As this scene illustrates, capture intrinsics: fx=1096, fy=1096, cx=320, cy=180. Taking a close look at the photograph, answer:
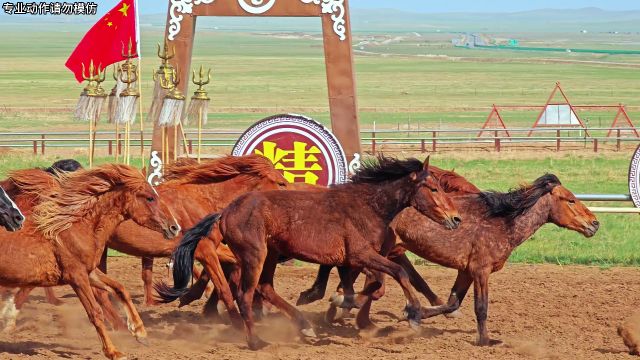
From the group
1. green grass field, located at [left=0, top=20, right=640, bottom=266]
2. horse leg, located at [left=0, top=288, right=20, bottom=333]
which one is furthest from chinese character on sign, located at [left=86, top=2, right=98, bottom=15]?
horse leg, located at [left=0, top=288, right=20, bottom=333]

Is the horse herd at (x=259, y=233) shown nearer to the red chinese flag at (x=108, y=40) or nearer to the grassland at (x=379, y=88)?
the red chinese flag at (x=108, y=40)

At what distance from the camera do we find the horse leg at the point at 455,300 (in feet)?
31.0

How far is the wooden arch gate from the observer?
1317 cm

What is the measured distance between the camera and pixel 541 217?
9.81 meters

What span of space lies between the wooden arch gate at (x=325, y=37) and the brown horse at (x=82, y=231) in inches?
181

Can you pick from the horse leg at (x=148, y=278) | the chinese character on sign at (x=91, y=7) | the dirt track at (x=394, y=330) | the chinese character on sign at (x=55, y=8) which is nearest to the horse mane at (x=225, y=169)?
the horse leg at (x=148, y=278)

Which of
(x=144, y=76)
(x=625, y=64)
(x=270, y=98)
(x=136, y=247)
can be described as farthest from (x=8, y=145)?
(x=625, y=64)

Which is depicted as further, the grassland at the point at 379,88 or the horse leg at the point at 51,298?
the grassland at the point at 379,88

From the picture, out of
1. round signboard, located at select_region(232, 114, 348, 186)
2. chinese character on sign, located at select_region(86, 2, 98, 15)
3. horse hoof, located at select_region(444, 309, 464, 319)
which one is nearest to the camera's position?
horse hoof, located at select_region(444, 309, 464, 319)

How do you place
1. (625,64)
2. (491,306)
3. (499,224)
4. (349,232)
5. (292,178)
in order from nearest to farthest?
1. (349,232)
2. (499,224)
3. (491,306)
4. (292,178)
5. (625,64)

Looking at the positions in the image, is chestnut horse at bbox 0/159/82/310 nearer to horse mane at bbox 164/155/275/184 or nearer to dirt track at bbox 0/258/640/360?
dirt track at bbox 0/258/640/360

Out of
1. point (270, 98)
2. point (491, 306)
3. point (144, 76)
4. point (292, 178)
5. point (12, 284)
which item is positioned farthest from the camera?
point (144, 76)

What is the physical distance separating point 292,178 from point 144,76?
182 feet

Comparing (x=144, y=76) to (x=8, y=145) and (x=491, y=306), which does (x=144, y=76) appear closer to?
(x=8, y=145)
